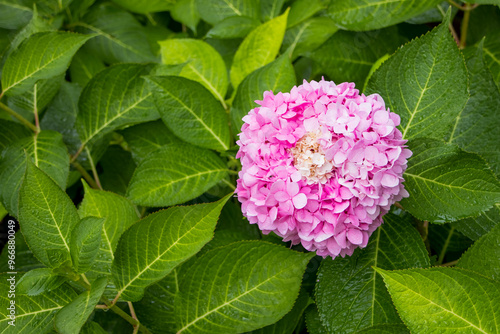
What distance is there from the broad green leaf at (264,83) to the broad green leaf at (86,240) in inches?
14.7

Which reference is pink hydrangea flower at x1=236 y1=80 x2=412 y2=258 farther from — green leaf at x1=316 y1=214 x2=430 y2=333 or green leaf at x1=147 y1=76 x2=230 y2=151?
green leaf at x1=147 y1=76 x2=230 y2=151

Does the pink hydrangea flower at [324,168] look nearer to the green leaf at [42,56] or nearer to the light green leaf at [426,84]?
the light green leaf at [426,84]

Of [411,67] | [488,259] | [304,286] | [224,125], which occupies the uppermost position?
[411,67]

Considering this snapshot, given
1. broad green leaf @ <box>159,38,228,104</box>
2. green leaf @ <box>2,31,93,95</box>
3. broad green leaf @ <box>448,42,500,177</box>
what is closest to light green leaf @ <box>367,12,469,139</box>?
broad green leaf @ <box>448,42,500,177</box>

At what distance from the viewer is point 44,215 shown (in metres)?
0.82

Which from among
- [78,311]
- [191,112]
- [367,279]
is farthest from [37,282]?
[367,279]

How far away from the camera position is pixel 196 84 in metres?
1.01

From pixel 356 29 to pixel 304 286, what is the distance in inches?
22.3

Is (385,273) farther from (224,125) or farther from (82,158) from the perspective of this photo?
(82,158)

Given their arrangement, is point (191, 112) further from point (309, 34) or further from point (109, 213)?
point (309, 34)

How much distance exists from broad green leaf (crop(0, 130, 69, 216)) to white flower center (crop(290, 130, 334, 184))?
0.52 m

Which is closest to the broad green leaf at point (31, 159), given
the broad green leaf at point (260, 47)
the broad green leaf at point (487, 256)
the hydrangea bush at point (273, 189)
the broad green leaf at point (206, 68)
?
the hydrangea bush at point (273, 189)

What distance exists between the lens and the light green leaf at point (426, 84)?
0.86m

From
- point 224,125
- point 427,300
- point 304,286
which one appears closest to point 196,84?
point 224,125
